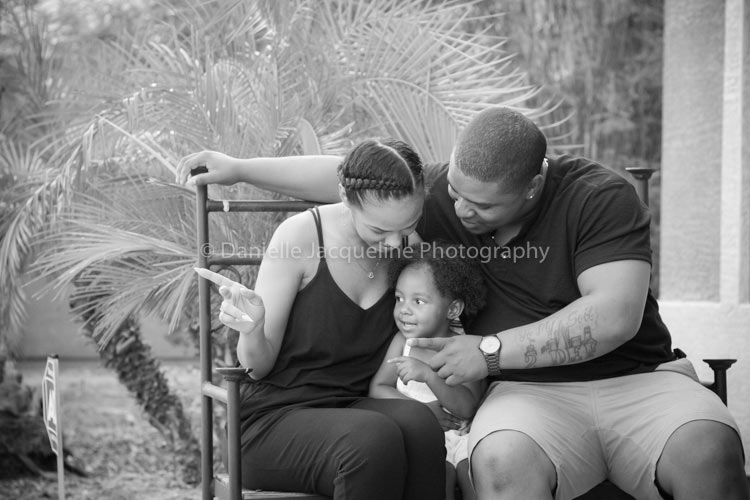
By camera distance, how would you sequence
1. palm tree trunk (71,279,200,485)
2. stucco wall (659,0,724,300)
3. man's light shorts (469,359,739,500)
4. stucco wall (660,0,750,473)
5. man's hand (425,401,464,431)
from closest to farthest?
man's light shorts (469,359,739,500)
man's hand (425,401,464,431)
stucco wall (660,0,750,473)
stucco wall (659,0,724,300)
palm tree trunk (71,279,200,485)

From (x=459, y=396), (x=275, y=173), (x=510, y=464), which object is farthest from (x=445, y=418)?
(x=275, y=173)

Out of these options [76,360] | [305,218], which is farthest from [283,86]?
[76,360]

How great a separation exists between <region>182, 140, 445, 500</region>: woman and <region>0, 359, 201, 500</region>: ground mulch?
2.40 meters

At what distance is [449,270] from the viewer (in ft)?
8.55

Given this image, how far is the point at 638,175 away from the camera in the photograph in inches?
124

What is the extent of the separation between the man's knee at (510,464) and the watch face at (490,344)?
0.71 ft

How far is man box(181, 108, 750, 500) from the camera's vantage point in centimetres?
233

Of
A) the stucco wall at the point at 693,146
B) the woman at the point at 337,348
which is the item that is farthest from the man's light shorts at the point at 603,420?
the stucco wall at the point at 693,146

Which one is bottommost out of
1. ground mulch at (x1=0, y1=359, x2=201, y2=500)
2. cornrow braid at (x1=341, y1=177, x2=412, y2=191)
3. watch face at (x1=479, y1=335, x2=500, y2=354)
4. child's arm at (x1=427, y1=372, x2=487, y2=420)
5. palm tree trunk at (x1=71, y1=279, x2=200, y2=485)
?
ground mulch at (x1=0, y1=359, x2=201, y2=500)

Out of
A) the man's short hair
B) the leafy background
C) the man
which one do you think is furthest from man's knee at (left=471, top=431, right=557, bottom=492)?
the leafy background

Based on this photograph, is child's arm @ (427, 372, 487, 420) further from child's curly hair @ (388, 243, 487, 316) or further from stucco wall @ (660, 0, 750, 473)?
stucco wall @ (660, 0, 750, 473)

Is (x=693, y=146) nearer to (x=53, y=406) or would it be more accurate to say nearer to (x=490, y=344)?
(x=490, y=344)

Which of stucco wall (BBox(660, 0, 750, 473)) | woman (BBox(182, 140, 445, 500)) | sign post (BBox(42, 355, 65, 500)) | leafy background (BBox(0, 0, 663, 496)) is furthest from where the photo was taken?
stucco wall (BBox(660, 0, 750, 473))

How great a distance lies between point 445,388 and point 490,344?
0.18 meters
